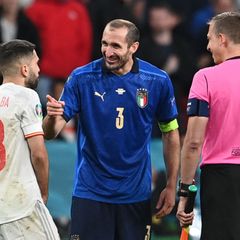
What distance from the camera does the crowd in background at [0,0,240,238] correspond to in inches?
533

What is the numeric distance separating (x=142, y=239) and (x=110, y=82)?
4.18ft

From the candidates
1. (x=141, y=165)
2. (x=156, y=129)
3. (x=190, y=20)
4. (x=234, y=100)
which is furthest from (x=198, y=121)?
(x=190, y=20)

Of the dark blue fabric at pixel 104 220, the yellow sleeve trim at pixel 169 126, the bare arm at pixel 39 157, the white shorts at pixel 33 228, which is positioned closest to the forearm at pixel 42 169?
the bare arm at pixel 39 157

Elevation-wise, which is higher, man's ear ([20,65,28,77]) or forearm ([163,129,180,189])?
man's ear ([20,65,28,77])

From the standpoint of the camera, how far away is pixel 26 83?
791 centimetres

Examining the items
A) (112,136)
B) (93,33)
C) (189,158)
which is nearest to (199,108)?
(189,158)

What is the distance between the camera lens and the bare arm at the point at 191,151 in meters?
7.91

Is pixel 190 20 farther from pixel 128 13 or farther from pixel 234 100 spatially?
pixel 234 100

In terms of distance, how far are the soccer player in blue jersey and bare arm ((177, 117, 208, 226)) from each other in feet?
1.89

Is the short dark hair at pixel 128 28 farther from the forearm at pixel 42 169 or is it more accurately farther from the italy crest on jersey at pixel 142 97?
the forearm at pixel 42 169

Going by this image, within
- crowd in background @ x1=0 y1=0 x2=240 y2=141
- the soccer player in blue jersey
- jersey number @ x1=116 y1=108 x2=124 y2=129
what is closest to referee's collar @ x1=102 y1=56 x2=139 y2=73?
the soccer player in blue jersey

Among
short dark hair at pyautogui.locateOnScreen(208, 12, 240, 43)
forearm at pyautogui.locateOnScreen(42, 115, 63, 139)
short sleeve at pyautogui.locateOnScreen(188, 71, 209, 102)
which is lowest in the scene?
forearm at pyautogui.locateOnScreen(42, 115, 63, 139)

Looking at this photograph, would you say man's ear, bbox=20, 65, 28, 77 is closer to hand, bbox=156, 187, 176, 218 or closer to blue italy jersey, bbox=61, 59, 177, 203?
blue italy jersey, bbox=61, 59, 177, 203

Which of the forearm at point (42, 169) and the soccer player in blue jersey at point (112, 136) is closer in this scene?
the forearm at point (42, 169)
